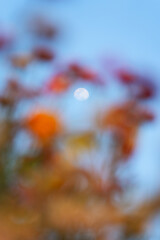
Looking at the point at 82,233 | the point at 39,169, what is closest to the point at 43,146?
the point at 39,169

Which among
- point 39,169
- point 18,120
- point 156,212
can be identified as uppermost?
point 18,120

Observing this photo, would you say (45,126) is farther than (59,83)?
No

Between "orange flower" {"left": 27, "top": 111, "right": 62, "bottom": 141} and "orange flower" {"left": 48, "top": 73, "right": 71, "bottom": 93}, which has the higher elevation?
"orange flower" {"left": 48, "top": 73, "right": 71, "bottom": 93}

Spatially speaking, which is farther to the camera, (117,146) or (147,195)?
(117,146)

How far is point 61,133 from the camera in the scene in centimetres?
62

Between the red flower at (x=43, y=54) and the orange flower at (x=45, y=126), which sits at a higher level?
the red flower at (x=43, y=54)

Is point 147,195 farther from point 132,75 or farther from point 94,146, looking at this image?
point 132,75

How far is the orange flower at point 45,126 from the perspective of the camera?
613 millimetres

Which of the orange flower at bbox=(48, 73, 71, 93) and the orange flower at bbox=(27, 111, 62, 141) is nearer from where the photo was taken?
the orange flower at bbox=(27, 111, 62, 141)

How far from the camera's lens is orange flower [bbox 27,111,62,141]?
613mm

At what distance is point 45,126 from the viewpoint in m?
0.61

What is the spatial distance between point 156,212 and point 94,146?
0.15m

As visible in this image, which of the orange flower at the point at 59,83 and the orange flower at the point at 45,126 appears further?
the orange flower at the point at 59,83

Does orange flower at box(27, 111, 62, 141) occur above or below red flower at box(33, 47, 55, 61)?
below
